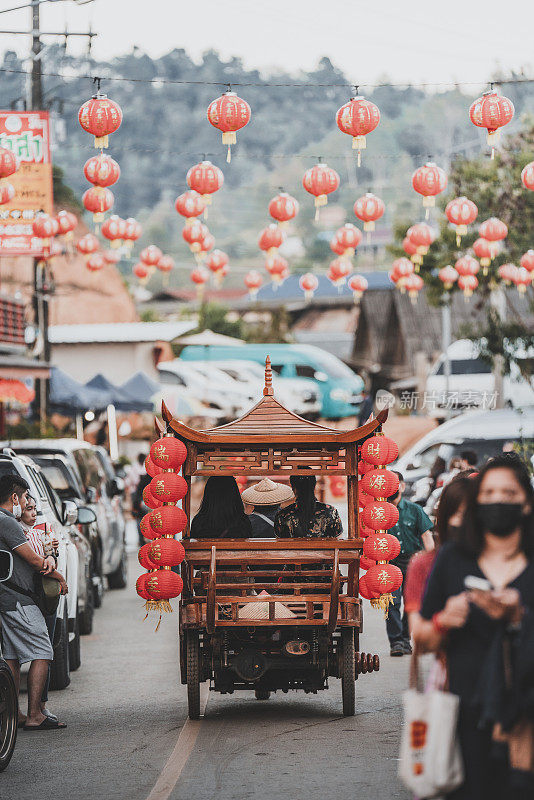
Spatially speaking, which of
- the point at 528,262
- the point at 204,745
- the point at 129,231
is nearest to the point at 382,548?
the point at 204,745

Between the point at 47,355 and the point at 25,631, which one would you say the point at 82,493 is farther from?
the point at 47,355

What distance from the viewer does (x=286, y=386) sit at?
50.1m

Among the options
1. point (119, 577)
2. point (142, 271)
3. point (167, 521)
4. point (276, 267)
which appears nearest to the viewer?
point (167, 521)

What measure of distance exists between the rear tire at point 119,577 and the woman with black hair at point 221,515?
1054 centimetres

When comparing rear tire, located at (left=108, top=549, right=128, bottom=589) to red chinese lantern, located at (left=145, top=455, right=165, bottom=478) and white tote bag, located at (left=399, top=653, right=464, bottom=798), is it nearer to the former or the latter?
red chinese lantern, located at (left=145, top=455, right=165, bottom=478)

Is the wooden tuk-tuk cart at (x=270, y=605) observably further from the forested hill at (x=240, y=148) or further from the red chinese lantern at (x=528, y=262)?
the forested hill at (x=240, y=148)

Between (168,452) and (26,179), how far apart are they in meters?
8.52

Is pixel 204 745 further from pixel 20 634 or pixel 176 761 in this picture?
pixel 20 634

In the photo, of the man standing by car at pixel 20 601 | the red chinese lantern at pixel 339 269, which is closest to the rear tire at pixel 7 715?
the man standing by car at pixel 20 601

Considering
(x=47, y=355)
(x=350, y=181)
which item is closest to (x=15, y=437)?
(x=47, y=355)

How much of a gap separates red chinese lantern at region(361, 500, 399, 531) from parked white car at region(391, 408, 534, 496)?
40.7ft

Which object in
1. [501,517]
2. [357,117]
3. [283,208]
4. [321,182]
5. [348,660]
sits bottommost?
[348,660]

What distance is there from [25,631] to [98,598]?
8897 millimetres

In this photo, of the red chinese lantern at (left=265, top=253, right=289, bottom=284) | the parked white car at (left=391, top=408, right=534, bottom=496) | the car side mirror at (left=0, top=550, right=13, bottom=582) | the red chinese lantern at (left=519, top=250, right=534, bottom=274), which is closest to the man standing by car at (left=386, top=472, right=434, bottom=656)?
the car side mirror at (left=0, top=550, right=13, bottom=582)
